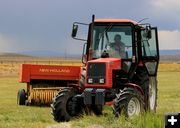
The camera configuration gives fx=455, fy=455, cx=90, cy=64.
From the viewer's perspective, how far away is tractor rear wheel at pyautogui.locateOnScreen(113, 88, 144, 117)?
10.9m

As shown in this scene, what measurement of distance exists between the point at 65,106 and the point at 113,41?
2.20 metres

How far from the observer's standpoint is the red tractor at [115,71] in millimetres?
11508

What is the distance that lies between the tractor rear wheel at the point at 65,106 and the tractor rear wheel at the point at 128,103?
4.90 feet

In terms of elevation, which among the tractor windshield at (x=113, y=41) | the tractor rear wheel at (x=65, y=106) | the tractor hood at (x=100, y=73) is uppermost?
the tractor windshield at (x=113, y=41)

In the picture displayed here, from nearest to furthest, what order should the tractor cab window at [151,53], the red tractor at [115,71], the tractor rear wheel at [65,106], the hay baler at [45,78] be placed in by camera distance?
the red tractor at [115,71] → the tractor rear wheel at [65,106] → the tractor cab window at [151,53] → the hay baler at [45,78]

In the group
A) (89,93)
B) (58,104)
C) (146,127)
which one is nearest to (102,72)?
(89,93)

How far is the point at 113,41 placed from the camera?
490 inches

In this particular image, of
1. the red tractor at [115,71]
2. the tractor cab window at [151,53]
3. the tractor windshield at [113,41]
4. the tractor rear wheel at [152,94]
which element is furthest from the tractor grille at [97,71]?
the tractor rear wheel at [152,94]

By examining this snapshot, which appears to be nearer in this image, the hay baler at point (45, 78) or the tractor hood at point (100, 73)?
the tractor hood at point (100, 73)

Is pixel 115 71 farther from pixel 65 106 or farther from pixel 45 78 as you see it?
pixel 45 78

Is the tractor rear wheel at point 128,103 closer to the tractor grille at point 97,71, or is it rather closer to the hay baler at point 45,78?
the tractor grille at point 97,71

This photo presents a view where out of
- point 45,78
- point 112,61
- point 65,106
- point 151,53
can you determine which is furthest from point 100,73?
point 45,78

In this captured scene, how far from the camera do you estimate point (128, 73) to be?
491 inches

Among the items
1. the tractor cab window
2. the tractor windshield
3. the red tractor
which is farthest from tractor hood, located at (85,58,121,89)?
the tractor cab window
